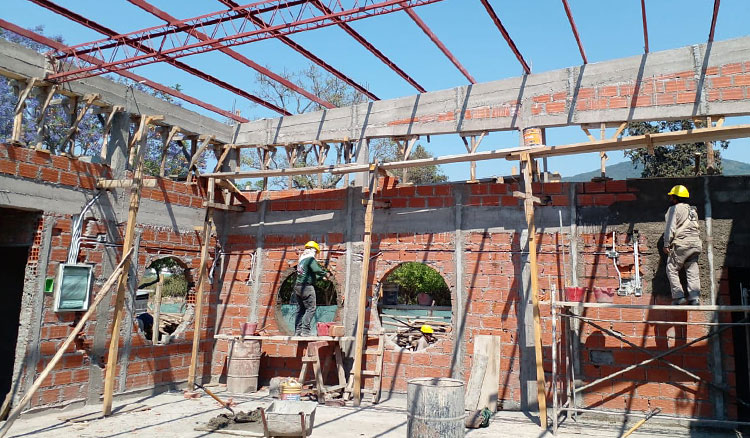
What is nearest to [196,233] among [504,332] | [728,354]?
[504,332]

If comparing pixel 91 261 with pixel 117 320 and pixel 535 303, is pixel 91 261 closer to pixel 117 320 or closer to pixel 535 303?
pixel 117 320

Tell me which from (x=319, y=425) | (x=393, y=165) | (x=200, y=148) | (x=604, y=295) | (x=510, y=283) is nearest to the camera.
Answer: (x=319, y=425)

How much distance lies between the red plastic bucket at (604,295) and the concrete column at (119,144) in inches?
302

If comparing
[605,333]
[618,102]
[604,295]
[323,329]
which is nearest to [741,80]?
[618,102]

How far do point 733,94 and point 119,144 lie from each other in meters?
9.33

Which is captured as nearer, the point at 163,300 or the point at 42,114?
the point at 42,114

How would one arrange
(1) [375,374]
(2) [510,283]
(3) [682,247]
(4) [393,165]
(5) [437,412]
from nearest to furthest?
(5) [437,412]
(3) [682,247]
(2) [510,283]
(4) [393,165]
(1) [375,374]

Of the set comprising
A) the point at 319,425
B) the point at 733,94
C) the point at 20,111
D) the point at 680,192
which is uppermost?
the point at 733,94

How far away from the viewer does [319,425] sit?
21.5 ft

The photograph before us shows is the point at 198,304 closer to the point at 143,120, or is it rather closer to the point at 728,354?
the point at 143,120

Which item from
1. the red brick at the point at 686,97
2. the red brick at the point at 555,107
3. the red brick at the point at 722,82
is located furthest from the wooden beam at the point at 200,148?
the red brick at the point at 722,82

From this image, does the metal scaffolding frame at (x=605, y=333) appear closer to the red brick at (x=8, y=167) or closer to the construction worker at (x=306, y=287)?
the construction worker at (x=306, y=287)

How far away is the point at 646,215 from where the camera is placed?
741 centimetres

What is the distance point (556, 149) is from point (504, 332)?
9.52 ft
